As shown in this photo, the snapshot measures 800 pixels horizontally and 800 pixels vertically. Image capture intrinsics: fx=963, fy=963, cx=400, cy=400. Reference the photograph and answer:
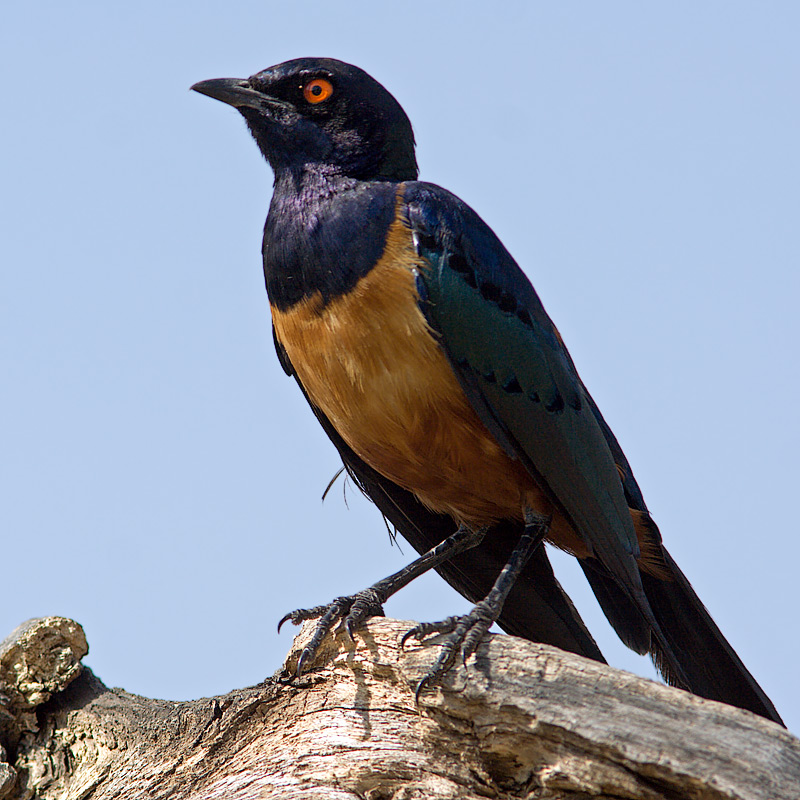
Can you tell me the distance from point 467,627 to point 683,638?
159cm

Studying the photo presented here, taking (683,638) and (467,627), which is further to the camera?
(683,638)

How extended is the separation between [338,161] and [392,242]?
82 centimetres

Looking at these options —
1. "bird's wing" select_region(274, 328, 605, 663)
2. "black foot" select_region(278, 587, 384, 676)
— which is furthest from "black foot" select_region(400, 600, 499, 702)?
"bird's wing" select_region(274, 328, 605, 663)

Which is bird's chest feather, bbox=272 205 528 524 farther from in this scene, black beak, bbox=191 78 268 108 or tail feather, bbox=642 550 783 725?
black beak, bbox=191 78 268 108

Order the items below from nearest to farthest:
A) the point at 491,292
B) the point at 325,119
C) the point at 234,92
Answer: the point at 491,292, the point at 325,119, the point at 234,92

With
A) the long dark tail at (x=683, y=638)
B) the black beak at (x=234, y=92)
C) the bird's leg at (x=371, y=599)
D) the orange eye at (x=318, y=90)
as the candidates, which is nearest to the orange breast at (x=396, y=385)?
the bird's leg at (x=371, y=599)

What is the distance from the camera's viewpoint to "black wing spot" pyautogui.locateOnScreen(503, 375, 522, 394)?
4.92 meters

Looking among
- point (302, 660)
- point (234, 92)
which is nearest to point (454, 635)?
point (302, 660)

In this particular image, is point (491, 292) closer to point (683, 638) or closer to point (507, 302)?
point (507, 302)

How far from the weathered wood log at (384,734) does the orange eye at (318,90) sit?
2970mm

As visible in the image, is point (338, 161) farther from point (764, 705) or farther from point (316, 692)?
point (764, 705)

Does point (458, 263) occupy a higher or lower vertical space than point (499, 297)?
higher

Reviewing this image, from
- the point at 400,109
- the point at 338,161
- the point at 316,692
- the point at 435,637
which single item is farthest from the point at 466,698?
the point at 400,109

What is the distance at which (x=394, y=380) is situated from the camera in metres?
4.73
